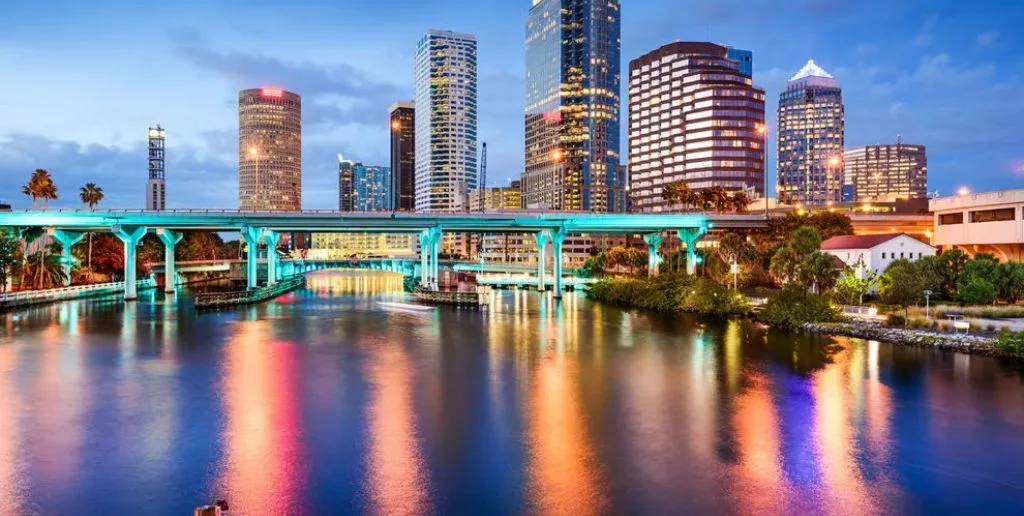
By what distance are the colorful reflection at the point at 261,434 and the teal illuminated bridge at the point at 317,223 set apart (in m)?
59.8

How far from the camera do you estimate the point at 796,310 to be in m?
61.8

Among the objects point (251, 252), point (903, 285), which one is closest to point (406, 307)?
point (251, 252)

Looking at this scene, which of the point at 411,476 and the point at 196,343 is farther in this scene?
the point at 196,343

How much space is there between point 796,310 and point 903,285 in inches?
416

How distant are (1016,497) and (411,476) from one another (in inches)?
762

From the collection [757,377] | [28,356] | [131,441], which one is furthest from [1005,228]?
[28,356]

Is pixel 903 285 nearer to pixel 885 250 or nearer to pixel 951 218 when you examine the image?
pixel 885 250

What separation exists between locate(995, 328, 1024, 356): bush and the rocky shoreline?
0.95 ft

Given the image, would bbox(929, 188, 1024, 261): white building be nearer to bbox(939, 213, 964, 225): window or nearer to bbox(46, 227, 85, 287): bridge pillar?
bbox(939, 213, 964, 225): window

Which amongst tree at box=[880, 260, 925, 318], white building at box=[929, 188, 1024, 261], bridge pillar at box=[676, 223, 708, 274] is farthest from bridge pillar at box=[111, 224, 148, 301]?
white building at box=[929, 188, 1024, 261]

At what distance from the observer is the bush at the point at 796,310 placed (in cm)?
6038

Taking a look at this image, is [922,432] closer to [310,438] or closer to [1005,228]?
A: [310,438]

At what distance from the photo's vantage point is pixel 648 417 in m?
30.6

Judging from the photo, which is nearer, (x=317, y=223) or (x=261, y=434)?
(x=261, y=434)
